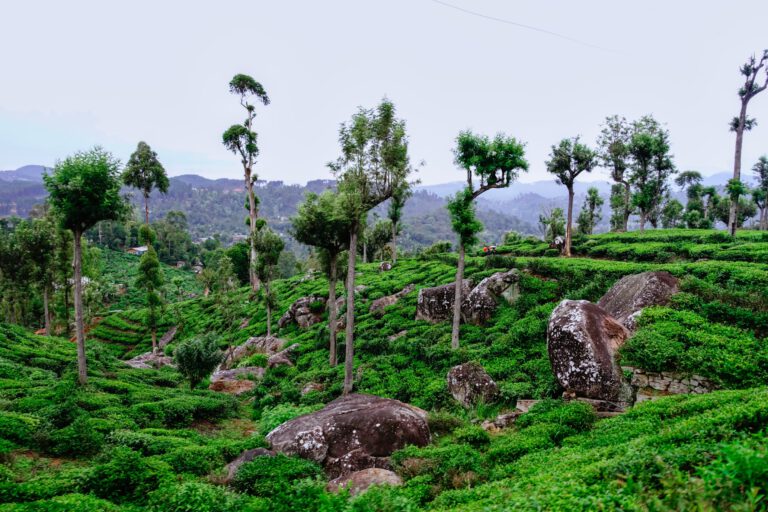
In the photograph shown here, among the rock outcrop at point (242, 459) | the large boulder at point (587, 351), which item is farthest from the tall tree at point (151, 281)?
the large boulder at point (587, 351)

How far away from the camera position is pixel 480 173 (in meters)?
19.8

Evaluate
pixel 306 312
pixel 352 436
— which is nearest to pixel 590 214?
pixel 306 312

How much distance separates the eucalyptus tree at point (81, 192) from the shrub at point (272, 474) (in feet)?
34.9

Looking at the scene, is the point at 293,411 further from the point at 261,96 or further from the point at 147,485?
the point at 261,96

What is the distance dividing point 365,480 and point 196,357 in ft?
46.3

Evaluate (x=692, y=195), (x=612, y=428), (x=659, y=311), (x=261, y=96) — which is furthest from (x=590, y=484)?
(x=692, y=195)

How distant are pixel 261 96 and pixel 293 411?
40463mm

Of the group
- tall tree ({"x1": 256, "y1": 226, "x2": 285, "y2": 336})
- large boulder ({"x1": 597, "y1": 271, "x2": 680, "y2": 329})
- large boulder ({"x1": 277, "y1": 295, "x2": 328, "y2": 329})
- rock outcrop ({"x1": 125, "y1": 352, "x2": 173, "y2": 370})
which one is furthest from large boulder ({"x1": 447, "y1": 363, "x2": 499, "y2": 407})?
rock outcrop ({"x1": 125, "y1": 352, "x2": 173, "y2": 370})

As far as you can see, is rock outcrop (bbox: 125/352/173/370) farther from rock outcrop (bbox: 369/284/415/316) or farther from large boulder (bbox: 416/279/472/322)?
large boulder (bbox: 416/279/472/322)

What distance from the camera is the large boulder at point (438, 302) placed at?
23234 mm

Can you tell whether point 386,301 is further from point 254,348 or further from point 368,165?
point 368,165

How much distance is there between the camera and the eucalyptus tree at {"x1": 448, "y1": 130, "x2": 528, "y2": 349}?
19.2 metres

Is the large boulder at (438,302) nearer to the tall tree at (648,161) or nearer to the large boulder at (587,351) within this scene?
the large boulder at (587,351)

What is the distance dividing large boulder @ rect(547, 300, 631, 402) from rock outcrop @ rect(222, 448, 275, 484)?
9.42 metres
